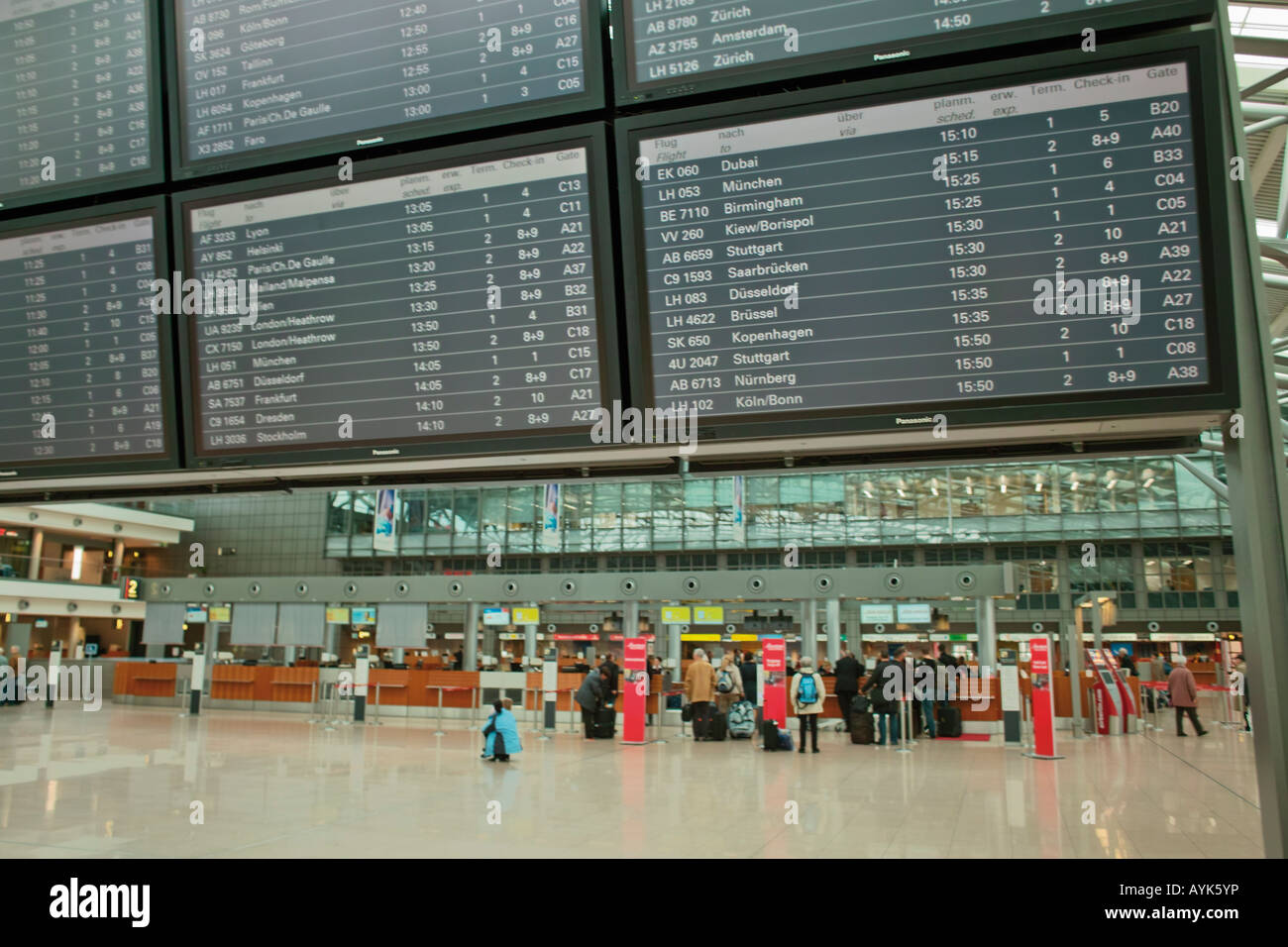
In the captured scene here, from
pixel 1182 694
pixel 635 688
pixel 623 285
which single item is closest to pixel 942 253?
pixel 623 285

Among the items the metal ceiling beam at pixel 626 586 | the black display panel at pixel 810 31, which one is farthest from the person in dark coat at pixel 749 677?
the black display panel at pixel 810 31

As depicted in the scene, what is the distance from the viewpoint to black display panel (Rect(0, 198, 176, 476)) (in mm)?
4566

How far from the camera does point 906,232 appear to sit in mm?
3428

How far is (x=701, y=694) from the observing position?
1566 centimetres

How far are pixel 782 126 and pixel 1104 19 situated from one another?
1171 millimetres

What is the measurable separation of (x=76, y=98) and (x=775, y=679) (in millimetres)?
12425

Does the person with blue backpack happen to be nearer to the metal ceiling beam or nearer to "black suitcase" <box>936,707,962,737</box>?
"black suitcase" <box>936,707,962,737</box>

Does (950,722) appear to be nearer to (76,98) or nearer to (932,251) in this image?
(932,251)

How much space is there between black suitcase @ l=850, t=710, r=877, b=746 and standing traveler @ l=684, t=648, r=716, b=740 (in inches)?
99.3

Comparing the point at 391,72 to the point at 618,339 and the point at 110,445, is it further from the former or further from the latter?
the point at 110,445

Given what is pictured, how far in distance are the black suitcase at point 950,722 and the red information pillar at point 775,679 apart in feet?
11.5

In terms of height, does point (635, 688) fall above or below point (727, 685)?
above
